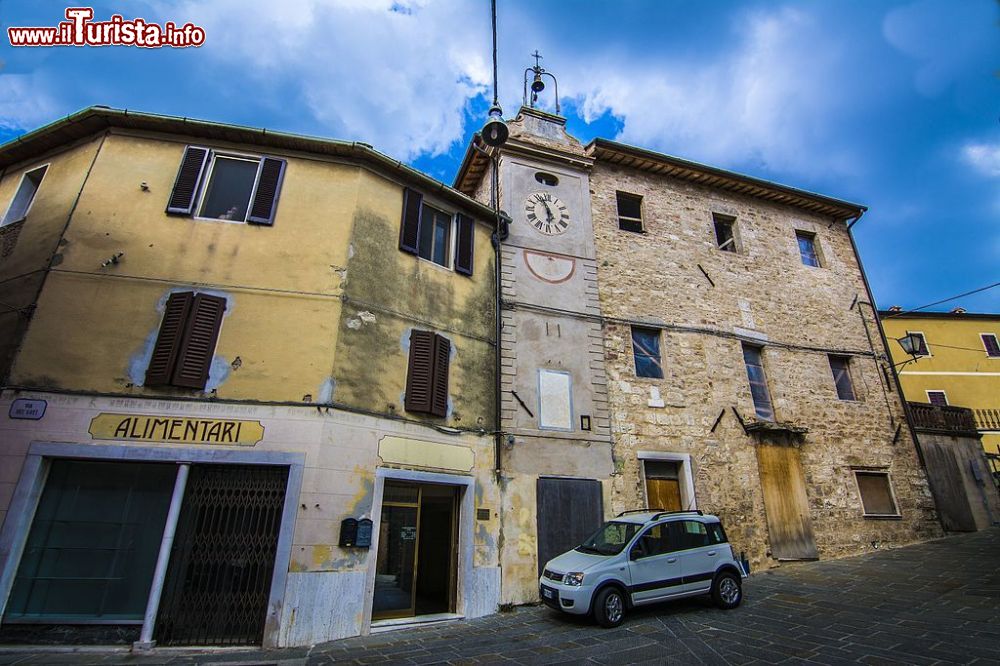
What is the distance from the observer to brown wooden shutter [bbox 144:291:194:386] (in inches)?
293

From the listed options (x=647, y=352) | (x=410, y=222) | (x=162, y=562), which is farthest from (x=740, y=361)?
(x=162, y=562)

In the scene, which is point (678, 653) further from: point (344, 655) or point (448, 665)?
point (344, 655)

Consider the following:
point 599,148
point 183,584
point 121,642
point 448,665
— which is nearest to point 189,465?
point 183,584

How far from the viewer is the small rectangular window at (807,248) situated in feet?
51.9

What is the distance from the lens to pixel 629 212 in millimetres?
14383

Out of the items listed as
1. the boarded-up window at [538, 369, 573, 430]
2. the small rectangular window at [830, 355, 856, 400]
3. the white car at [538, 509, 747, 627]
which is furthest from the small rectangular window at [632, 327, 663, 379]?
the small rectangular window at [830, 355, 856, 400]

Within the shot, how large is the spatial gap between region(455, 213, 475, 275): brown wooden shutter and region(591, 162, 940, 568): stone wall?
3657mm

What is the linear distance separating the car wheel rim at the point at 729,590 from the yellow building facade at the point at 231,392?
3.96 metres

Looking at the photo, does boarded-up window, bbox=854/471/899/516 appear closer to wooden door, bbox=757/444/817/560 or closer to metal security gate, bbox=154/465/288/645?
wooden door, bbox=757/444/817/560

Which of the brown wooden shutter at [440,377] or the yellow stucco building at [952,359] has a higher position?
the yellow stucco building at [952,359]

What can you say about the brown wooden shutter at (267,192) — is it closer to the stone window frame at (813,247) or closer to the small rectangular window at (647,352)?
the small rectangular window at (647,352)

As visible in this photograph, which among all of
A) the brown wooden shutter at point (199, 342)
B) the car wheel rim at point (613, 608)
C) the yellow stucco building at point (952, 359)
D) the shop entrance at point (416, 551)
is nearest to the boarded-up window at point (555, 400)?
the shop entrance at point (416, 551)

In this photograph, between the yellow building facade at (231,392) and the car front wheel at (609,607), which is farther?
the car front wheel at (609,607)

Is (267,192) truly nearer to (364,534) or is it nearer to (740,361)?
(364,534)
